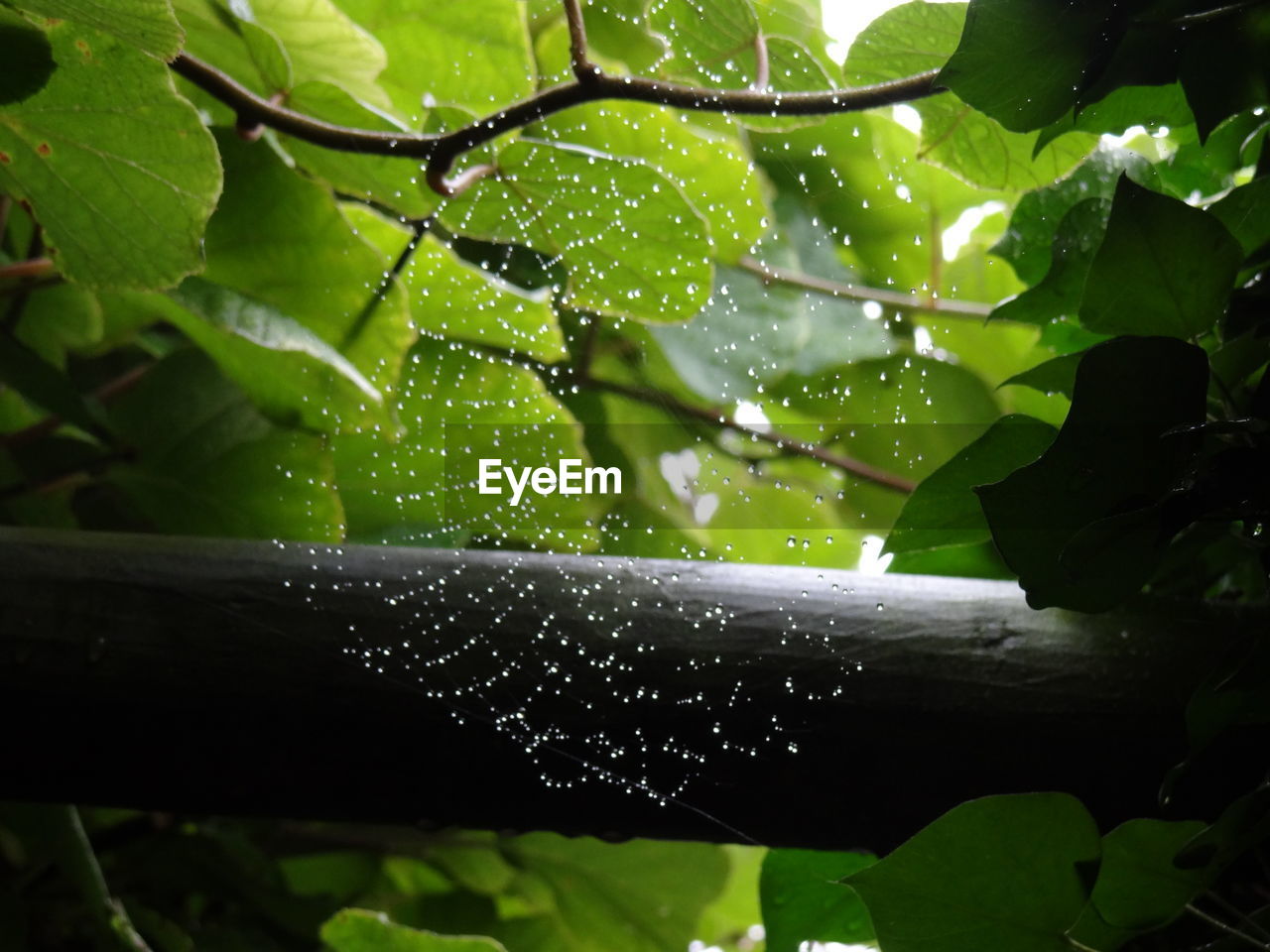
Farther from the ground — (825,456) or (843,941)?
(825,456)

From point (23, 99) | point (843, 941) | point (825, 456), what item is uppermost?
point (23, 99)

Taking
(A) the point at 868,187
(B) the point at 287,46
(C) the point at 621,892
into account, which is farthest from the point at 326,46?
(C) the point at 621,892

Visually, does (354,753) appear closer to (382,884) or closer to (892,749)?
(892,749)

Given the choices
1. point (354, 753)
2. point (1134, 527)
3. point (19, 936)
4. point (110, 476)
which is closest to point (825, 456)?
point (1134, 527)

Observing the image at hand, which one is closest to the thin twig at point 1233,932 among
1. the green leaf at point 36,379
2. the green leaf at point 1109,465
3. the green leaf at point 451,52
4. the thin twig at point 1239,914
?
the thin twig at point 1239,914

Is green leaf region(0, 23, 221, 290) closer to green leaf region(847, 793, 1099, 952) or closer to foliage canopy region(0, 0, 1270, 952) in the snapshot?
foliage canopy region(0, 0, 1270, 952)

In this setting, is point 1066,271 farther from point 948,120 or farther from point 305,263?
point 305,263
